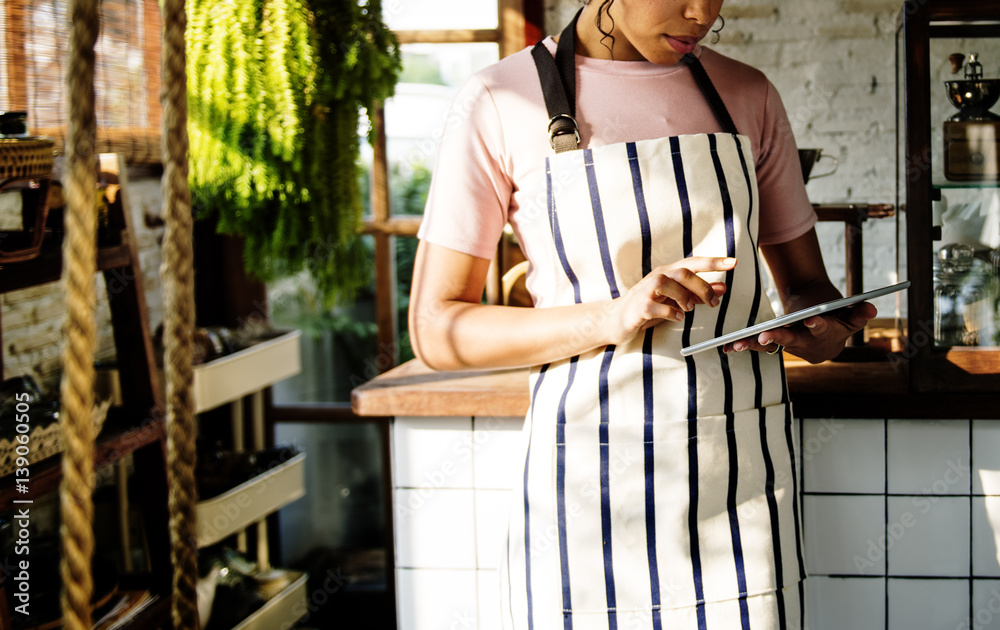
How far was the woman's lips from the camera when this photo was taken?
1.10 m

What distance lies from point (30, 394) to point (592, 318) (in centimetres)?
118

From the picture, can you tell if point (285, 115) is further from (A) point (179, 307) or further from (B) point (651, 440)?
(A) point (179, 307)

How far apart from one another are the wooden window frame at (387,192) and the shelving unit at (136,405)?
36.1 inches

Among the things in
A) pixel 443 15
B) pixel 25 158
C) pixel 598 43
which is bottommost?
pixel 25 158

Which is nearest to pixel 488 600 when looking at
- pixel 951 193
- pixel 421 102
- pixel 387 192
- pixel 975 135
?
pixel 951 193

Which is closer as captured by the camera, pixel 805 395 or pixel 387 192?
pixel 805 395

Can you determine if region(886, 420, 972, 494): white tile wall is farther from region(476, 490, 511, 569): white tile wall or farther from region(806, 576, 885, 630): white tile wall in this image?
region(476, 490, 511, 569): white tile wall

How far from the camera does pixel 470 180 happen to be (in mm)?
1105

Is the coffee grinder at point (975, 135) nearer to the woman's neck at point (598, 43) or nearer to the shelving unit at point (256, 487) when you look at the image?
the woman's neck at point (598, 43)

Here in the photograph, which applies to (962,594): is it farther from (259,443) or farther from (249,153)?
(259,443)

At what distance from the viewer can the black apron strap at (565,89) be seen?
1.09 m

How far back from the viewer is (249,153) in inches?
76.3

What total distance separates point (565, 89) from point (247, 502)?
1658 millimetres

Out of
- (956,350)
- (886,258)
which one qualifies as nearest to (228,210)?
(956,350)
